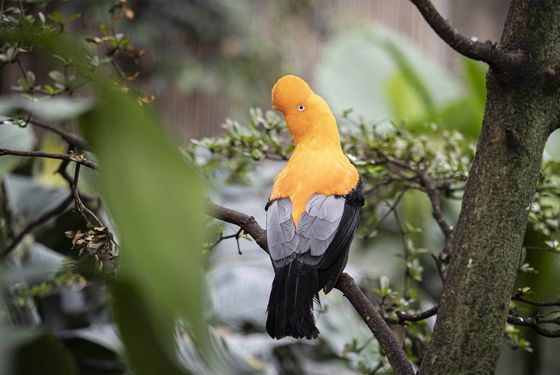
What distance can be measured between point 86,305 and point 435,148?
1502mm

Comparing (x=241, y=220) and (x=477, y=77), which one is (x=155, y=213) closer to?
(x=241, y=220)

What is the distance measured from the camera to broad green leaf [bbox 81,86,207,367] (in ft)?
1.25

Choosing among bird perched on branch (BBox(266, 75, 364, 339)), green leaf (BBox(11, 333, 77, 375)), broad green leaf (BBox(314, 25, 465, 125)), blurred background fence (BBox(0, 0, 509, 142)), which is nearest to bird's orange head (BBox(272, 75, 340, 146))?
bird perched on branch (BBox(266, 75, 364, 339))

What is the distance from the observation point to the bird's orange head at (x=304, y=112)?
1264 millimetres

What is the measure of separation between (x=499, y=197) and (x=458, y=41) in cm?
23

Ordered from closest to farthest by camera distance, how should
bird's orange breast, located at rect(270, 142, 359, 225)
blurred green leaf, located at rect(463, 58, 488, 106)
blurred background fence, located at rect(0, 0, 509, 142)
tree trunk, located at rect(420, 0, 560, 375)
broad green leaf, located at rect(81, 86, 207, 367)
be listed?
broad green leaf, located at rect(81, 86, 207, 367)
tree trunk, located at rect(420, 0, 560, 375)
bird's orange breast, located at rect(270, 142, 359, 225)
blurred green leaf, located at rect(463, 58, 488, 106)
blurred background fence, located at rect(0, 0, 509, 142)

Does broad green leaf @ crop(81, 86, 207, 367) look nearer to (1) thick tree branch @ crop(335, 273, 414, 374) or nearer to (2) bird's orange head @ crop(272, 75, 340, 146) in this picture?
(1) thick tree branch @ crop(335, 273, 414, 374)

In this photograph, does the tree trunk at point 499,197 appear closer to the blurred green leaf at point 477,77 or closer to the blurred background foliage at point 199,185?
the blurred background foliage at point 199,185

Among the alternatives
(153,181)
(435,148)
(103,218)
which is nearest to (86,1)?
(103,218)

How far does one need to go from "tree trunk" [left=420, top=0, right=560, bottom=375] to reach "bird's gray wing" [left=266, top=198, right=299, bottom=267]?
0.27 m

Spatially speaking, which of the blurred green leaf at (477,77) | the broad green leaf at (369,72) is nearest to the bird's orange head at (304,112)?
the blurred green leaf at (477,77)

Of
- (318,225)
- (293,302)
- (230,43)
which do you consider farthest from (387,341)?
(230,43)

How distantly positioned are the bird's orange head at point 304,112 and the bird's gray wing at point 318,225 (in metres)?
0.14

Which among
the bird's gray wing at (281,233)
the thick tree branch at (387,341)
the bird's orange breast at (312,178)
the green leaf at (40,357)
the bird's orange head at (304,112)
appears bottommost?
the thick tree branch at (387,341)
